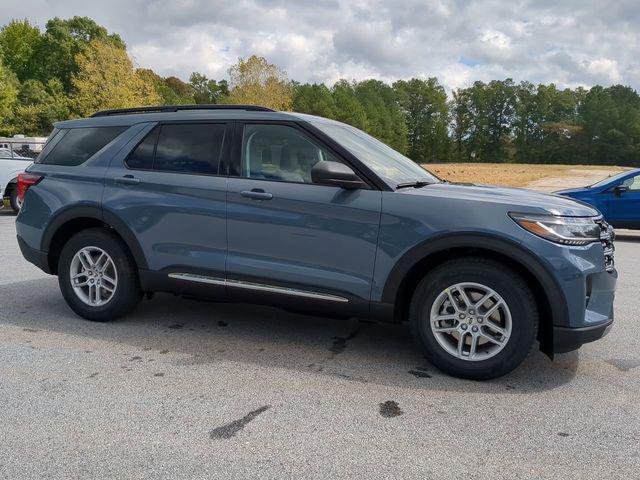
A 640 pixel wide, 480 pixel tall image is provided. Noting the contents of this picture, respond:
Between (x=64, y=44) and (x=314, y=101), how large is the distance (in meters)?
35.8

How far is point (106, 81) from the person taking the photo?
38031 millimetres

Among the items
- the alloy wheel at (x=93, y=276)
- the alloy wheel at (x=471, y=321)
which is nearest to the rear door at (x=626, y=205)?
the alloy wheel at (x=471, y=321)

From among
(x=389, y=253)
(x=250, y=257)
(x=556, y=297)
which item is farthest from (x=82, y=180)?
(x=556, y=297)

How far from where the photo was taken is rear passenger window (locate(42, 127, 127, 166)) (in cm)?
482

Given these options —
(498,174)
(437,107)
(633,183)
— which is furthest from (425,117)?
(633,183)

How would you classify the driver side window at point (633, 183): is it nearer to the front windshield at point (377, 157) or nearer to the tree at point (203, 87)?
the front windshield at point (377, 157)

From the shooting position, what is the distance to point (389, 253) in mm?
3707

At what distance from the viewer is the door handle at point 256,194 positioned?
4020 mm

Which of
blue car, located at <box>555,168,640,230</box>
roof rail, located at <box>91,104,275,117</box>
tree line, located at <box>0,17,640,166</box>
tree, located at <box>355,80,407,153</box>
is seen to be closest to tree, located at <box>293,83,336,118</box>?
tree line, located at <box>0,17,640,166</box>

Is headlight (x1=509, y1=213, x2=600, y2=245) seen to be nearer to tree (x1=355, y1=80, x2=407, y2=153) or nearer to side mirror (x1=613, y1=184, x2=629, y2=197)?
side mirror (x1=613, y1=184, x2=629, y2=197)

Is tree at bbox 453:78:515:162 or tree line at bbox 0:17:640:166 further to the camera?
tree at bbox 453:78:515:162

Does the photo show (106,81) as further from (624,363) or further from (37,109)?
(624,363)

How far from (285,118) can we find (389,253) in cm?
130

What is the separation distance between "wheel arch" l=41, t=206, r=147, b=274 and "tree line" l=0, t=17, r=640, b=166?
1923 inches
